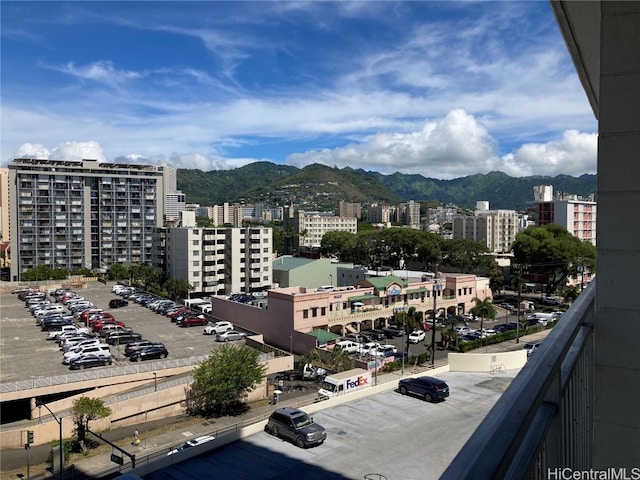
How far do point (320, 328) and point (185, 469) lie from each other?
1178cm

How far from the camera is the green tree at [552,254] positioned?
98.1ft

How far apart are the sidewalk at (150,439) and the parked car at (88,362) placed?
3.29 metres

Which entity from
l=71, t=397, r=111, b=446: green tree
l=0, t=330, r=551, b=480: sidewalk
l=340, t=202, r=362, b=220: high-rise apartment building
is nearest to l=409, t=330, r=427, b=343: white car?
l=0, t=330, r=551, b=480: sidewalk

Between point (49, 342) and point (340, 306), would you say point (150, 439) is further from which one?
point (340, 306)

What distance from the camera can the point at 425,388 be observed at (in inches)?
503

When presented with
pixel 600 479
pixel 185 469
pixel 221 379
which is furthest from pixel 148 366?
pixel 600 479

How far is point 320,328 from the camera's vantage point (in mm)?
20516

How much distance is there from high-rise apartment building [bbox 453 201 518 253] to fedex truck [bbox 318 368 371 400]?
40.5 metres

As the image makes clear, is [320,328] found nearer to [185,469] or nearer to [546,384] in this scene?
[185,469]

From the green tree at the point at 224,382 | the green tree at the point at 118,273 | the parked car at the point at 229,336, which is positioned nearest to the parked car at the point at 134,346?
the parked car at the point at 229,336

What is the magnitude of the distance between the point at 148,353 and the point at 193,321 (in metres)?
5.10

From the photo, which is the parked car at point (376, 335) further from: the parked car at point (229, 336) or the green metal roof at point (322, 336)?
the parked car at point (229, 336)

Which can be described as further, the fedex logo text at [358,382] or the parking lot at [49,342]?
the parking lot at [49,342]

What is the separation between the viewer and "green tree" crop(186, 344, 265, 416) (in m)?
13.5
